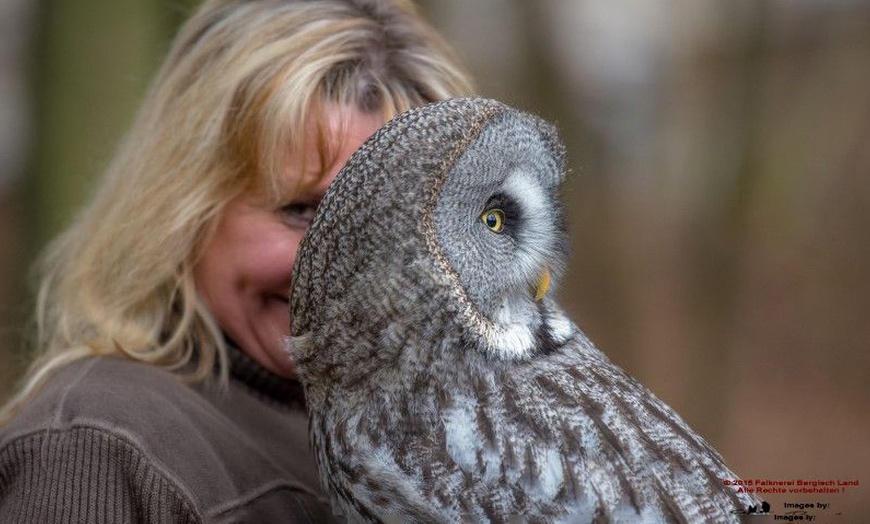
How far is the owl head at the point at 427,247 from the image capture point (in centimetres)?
162

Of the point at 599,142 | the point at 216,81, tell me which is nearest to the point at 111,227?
the point at 216,81

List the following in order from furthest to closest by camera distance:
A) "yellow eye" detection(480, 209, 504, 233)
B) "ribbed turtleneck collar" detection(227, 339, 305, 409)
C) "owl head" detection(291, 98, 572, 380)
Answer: "ribbed turtleneck collar" detection(227, 339, 305, 409)
"yellow eye" detection(480, 209, 504, 233)
"owl head" detection(291, 98, 572, 380)

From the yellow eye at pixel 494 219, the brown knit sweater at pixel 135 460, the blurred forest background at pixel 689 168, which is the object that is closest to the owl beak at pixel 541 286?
the yellow eye at pixel 494 219

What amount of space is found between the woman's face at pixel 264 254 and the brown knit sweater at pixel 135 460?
17 centimetres

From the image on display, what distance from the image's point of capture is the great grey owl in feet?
5.05

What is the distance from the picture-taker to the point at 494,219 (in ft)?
5.79

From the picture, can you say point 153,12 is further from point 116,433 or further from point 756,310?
point 756,310

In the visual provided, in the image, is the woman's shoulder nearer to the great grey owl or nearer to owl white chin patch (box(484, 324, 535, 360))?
the great grey owl

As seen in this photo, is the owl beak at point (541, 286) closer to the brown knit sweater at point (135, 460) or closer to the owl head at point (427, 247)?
the owl head at point (427, 247)

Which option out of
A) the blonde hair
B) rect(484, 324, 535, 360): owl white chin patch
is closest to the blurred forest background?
the blonde hair

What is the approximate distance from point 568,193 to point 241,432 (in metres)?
0.82

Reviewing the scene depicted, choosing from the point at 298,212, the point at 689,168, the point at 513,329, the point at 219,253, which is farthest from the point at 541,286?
the point at 689,168

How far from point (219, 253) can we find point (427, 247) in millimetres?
661

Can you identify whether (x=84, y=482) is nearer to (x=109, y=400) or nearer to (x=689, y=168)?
(x=109, y=400)
